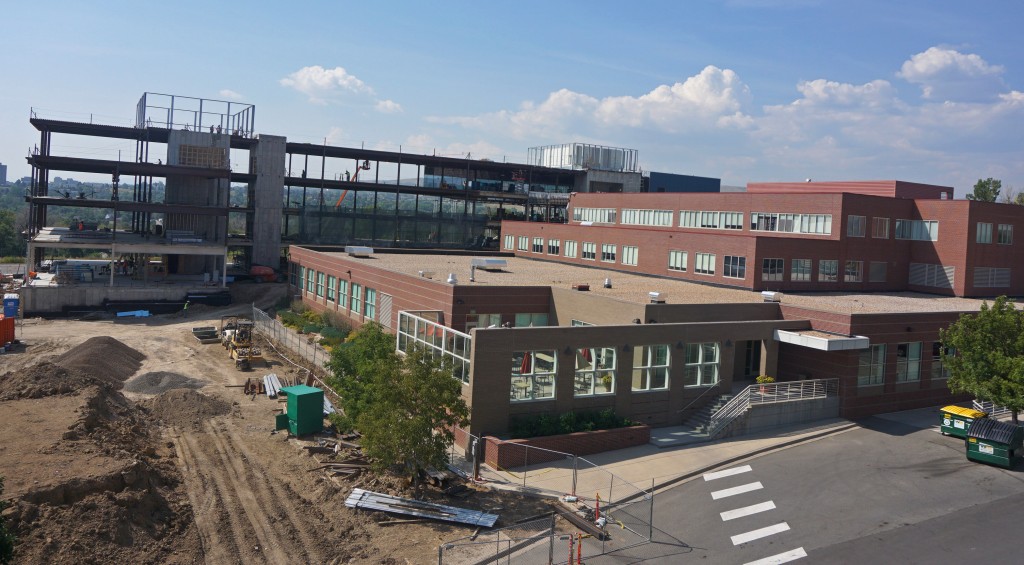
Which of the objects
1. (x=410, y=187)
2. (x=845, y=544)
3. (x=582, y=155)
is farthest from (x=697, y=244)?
(x=582, y=155)

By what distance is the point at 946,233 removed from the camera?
4941cm

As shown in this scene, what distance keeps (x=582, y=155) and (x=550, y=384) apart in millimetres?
76197

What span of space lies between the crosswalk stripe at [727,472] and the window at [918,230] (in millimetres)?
31327

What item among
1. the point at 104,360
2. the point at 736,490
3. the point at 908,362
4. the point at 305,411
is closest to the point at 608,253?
the point at 908,362

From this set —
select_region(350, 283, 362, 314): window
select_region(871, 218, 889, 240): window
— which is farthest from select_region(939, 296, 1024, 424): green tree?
select_region(350, 283, 362, 314): window

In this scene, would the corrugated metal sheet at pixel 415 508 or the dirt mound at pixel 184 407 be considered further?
the dirt mound at pixel 184 407

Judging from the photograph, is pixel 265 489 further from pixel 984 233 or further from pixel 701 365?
pixel 984 233

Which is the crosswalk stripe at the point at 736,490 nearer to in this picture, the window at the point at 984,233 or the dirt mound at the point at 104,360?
the dirt mound at the point at 104,360

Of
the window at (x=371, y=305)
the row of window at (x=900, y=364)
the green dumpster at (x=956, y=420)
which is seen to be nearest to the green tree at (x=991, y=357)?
the green dumpster at (x=956, y=420)

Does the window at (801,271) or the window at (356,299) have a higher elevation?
the window at (801,271)

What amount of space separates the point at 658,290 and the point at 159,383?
26.6 metres

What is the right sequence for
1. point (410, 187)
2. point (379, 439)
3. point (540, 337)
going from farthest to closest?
point (410, 187) < point (540, 337) < point (379, 439)

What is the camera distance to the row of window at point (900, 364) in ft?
112

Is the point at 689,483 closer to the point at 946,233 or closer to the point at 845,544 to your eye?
the point at 845,544
